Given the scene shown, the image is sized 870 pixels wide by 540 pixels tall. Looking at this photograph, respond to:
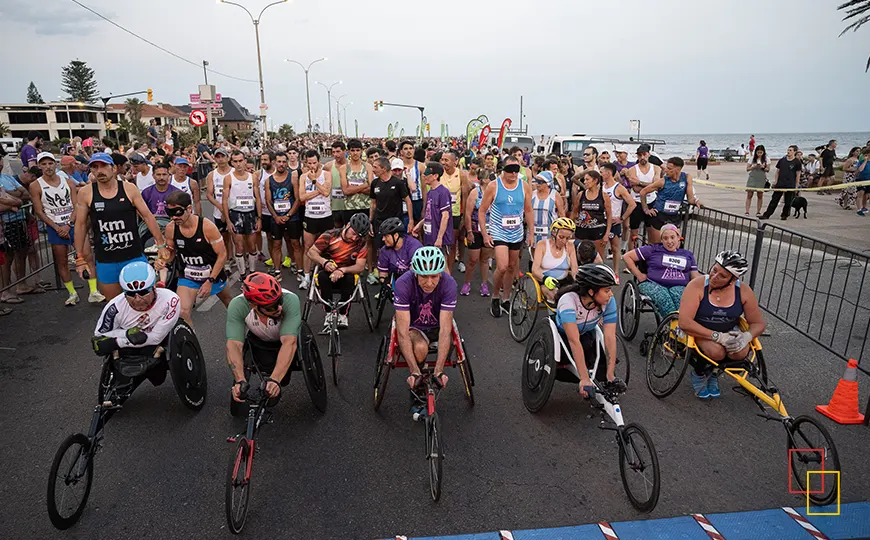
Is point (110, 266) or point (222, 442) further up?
point (110, 266)

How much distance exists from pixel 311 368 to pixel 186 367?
1090mm

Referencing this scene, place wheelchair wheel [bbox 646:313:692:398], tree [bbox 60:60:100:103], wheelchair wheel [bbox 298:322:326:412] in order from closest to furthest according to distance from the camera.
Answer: wheelchair wheel [bbox 298:322:326:412] < wheelchair wheel [bbox 646:313:692:398] < tree [bbox 60:60:100:103]

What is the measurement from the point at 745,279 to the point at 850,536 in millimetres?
6026

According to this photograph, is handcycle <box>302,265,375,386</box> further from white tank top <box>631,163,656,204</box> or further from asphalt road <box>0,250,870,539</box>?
Result: white tank top <box>631,163,656,204</box>

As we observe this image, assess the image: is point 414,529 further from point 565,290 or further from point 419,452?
point 565,290

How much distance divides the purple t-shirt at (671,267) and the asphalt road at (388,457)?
0.97 m

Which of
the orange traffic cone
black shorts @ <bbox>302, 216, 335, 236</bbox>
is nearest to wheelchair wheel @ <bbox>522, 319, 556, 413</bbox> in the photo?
the orange traffic cone

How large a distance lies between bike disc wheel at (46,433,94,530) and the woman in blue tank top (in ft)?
15.4

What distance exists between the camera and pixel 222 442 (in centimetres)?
450

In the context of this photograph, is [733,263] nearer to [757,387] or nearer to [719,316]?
[719,316]

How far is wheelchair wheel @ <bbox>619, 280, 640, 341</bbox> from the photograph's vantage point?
20.9 feet

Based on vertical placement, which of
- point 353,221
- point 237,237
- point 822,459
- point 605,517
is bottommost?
point 605,517

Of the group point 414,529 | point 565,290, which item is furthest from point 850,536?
point 414,529

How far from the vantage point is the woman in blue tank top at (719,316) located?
181 inches
